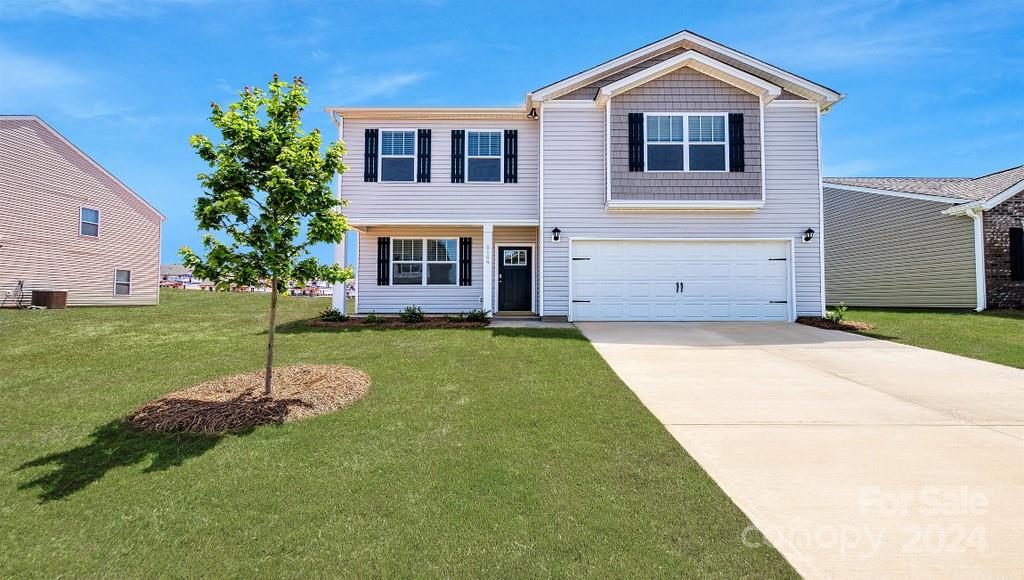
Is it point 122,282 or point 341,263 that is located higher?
point 341,263

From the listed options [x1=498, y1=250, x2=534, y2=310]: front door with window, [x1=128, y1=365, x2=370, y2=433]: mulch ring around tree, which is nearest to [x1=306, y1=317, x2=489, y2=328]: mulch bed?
[x1=498, y1=250, x2=534, y2=310]: front door with window

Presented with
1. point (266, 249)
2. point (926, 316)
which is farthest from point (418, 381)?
point (926, 316)

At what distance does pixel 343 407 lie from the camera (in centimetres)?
479

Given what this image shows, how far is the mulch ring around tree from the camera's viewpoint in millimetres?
4270

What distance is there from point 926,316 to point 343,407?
51.4 feet

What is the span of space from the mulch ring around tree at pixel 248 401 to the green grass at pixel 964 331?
10.2 meters

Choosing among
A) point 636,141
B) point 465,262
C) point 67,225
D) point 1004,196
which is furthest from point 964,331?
point 67,225

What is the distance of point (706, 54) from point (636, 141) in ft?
11.4

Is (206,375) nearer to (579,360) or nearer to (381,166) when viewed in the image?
(579,360)

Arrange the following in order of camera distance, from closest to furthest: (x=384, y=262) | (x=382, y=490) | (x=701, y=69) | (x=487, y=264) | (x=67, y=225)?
(x=382, y=490) → (x=701, y=69) → (x=487, y=264) → (x=384, y=262) → (x=67, y=225)

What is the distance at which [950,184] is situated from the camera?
17.2m

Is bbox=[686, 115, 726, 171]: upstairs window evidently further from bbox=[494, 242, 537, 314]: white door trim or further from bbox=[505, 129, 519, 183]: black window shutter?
bbox=[494, 242, 537, 314]: white door trim

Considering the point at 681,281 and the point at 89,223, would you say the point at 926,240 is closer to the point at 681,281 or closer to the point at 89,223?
the point at 681,281

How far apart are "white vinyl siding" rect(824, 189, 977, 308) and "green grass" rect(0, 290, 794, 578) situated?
51.7ft
